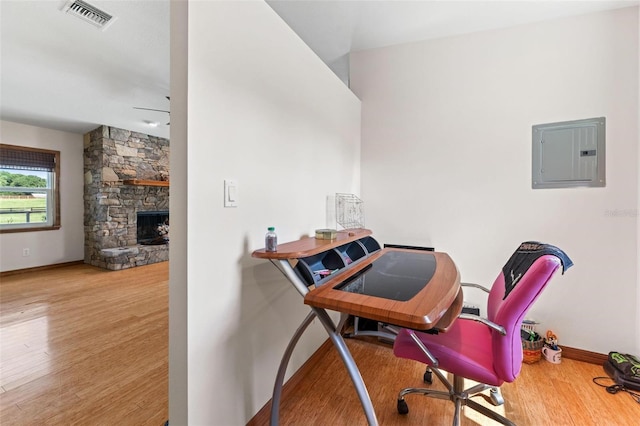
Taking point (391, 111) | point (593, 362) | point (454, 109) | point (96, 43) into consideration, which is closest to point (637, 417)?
point (593, 362)

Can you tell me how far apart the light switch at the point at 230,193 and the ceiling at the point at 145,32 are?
5.22 ft

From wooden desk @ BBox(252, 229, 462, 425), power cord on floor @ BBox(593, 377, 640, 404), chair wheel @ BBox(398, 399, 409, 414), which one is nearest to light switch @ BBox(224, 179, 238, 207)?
wooden desk @ BBox(252, 229, 462, 425)

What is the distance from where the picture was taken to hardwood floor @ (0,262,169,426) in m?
1.62

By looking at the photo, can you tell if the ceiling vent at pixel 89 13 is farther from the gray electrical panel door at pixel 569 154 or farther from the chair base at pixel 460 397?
the gray electrical panel door at pixel 569 154

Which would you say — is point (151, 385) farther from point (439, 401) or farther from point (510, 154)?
point (510, 154)

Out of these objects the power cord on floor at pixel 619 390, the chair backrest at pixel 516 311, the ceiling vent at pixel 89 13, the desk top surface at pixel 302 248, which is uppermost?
the ceiling vent at pixel 89 13

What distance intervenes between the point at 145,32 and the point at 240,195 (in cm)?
200

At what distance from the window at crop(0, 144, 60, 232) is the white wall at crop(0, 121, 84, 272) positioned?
0.09 m

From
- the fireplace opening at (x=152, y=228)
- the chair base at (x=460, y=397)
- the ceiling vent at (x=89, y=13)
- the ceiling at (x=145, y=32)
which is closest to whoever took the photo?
the chair base at (x=460, y=397)

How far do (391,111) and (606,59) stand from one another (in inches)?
63.3

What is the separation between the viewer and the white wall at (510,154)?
209 centimetres

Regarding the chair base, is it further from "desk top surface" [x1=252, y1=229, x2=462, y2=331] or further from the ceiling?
the ceiling

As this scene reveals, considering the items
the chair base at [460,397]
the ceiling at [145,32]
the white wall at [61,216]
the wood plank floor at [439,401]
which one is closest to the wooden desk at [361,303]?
the wood plank floor at [439,401]

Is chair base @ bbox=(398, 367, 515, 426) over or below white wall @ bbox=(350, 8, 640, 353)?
below
